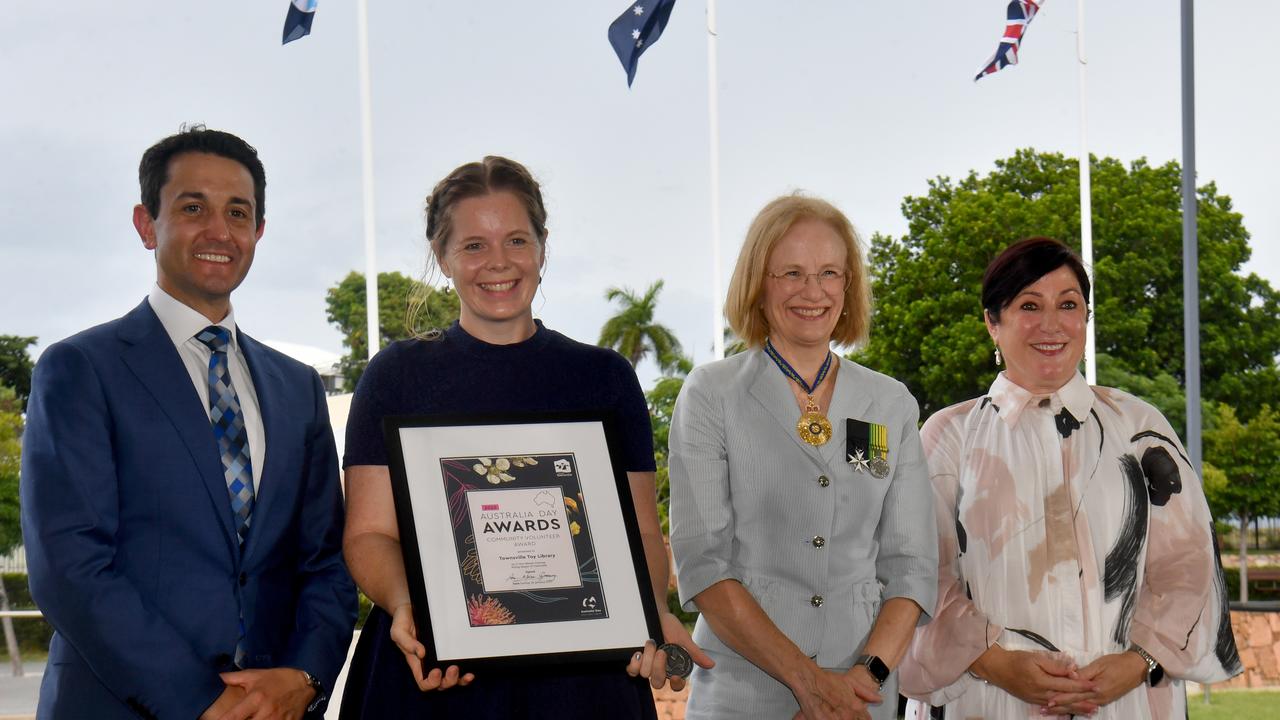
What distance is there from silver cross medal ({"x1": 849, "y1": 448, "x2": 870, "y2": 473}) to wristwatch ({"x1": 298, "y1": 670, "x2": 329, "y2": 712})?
1.49m

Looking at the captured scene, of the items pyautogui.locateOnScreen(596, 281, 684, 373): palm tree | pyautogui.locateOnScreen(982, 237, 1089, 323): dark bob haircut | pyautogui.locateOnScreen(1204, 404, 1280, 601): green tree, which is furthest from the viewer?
pyautogui.locateOnScreen(596, 281, 684, 373): palm tree

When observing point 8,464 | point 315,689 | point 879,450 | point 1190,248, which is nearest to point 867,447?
point 879,450

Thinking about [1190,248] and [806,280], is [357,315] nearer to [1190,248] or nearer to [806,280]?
[1190,248]

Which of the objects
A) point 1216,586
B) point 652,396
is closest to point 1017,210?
point 652,396

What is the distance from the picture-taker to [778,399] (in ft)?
11.0

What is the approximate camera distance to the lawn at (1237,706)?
39.5 ft

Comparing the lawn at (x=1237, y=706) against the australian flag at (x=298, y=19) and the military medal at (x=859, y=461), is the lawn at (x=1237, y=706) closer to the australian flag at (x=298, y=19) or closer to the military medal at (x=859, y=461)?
the military medal at (x=859, y=461)

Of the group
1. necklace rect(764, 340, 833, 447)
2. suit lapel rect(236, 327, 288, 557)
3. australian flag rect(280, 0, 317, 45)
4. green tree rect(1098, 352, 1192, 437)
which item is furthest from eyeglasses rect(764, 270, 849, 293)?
green tree rect(1098, 352, 1192, 437)

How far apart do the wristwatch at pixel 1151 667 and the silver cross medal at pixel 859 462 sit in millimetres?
964

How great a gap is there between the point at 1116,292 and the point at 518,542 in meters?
32.0

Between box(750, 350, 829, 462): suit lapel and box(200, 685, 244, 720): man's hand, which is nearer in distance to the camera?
box(200, 685, 244, 720): man's hand

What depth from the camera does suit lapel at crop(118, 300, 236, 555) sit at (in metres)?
2.79

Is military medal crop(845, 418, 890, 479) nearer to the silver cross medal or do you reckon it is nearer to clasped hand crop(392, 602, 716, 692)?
the silver cross medal

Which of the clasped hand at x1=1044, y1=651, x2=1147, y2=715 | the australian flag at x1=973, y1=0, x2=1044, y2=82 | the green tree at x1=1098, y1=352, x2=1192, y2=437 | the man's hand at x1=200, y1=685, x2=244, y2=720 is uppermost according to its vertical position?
the australian flag at x1=973, y1=0, x2=1044, y2=82
